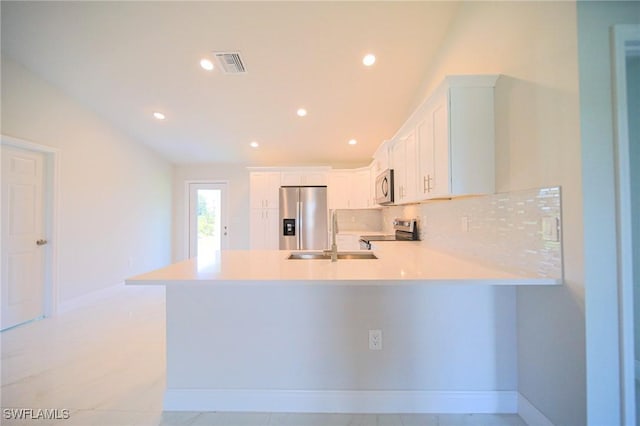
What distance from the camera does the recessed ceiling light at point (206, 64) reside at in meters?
2.82

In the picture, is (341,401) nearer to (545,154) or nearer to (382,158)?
(545,154)

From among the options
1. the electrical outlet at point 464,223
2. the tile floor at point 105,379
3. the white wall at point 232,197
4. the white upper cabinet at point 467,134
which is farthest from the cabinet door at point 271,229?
the white upper cabinet at point 467,134

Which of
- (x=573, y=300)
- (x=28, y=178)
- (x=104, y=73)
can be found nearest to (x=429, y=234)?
(x=573, y=300)

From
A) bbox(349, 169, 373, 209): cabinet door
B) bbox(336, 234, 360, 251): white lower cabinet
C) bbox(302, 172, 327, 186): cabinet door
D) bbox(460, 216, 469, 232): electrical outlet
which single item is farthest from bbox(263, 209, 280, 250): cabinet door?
bbox(460, 216, 469, 232): electrical outlet

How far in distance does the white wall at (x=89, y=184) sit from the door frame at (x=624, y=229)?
16.0ft

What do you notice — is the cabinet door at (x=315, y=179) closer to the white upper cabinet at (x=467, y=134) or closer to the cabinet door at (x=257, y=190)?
the cabinet door at (x=257, y=190)

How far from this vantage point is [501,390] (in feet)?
5.31

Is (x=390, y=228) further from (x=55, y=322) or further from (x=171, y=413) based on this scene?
(x=55, y=322)

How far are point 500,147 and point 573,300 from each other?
3.13 feet

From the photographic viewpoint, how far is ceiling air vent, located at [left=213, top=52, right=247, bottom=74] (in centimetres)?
271

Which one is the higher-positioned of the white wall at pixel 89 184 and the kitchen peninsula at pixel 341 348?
the white wall at pixel 89 184

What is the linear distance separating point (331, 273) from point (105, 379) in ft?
6.59

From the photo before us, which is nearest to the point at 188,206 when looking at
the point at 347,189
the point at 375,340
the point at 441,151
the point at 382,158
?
the point at 347,189

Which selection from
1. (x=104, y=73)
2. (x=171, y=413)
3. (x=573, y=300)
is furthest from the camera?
(x=104, y=73)
